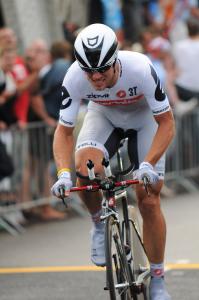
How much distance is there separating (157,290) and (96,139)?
3.89 feet

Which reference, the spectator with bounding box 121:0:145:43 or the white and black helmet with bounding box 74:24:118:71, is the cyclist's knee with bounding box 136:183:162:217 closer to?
the white and black helmet with bounding box 74:24:118:71

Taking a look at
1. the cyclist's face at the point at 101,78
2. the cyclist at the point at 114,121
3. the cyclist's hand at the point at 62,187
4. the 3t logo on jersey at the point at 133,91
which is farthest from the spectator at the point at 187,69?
the cyclist's hand at the point at 62,187

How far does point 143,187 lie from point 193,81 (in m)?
8.79

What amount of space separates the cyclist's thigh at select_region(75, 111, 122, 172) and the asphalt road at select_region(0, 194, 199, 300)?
60.2 inches

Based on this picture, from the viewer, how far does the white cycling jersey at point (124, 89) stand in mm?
7285

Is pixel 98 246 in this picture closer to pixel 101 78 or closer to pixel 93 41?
pixel 101 78

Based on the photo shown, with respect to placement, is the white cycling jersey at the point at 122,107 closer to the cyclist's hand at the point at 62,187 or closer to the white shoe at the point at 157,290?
the cyclist's hand at the point at 62,187

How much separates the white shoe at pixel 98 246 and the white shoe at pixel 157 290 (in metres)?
0.43

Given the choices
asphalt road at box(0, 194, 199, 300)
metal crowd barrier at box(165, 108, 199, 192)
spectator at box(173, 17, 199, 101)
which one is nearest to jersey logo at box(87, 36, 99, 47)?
asphalt road at box(0, 194, 199, 300)

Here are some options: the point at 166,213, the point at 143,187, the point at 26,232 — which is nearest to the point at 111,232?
the point at 143,187

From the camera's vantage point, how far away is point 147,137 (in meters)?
7.69

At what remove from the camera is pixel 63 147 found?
7.30m

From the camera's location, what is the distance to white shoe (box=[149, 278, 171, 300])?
7.55 m

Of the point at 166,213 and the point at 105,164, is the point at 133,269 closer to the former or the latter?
the point at 105,164
